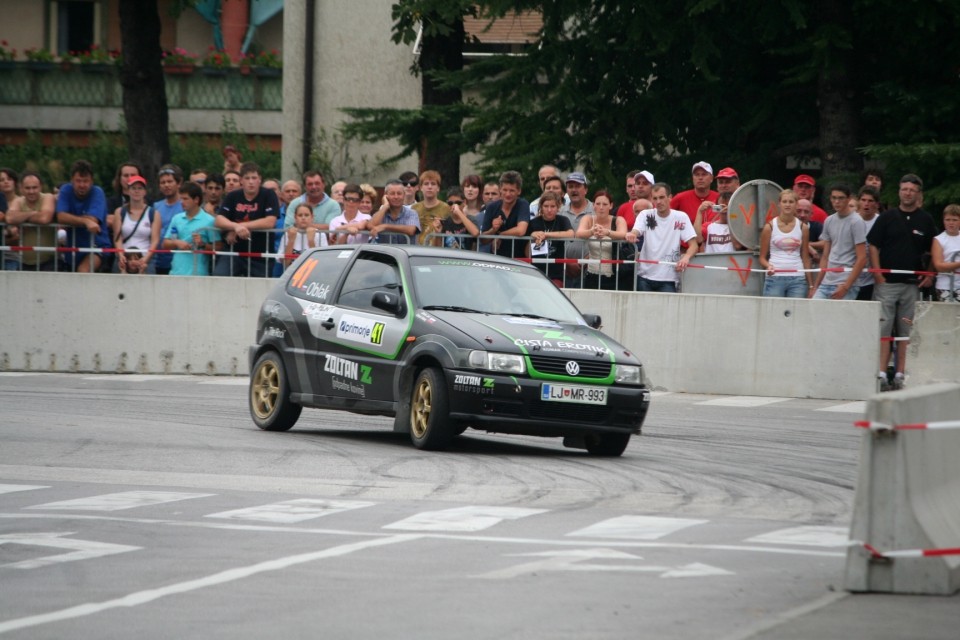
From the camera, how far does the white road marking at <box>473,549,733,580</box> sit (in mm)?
8133

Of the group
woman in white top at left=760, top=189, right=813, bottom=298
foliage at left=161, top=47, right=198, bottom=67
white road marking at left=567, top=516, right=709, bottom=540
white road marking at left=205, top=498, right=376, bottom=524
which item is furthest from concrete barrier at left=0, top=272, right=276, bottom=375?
foliage at left=161, top=47, right=198, bottom=67

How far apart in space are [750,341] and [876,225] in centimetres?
196

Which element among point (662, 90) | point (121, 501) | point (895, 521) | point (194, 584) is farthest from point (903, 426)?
point (662, 90)

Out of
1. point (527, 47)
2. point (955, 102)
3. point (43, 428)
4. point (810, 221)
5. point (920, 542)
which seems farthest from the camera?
point (527, 47)

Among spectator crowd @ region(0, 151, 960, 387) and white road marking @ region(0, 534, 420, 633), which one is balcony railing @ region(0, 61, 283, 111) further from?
white road marking @ region(0, 534, 420, 633)

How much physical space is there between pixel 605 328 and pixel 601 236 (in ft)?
3.86

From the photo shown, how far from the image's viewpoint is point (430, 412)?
44.6 ft

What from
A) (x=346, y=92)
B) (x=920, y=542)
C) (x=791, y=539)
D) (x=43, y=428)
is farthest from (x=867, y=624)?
(x=346, y=92)

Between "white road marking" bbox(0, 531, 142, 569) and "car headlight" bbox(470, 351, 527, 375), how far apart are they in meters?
4.44

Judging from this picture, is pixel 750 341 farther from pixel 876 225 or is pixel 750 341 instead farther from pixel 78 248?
pixel 78 248

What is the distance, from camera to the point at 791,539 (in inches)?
369

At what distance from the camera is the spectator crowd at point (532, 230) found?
19719 millimetres

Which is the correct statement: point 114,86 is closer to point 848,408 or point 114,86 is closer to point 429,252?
point 848,408

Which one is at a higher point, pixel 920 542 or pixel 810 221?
pixel 810 221
